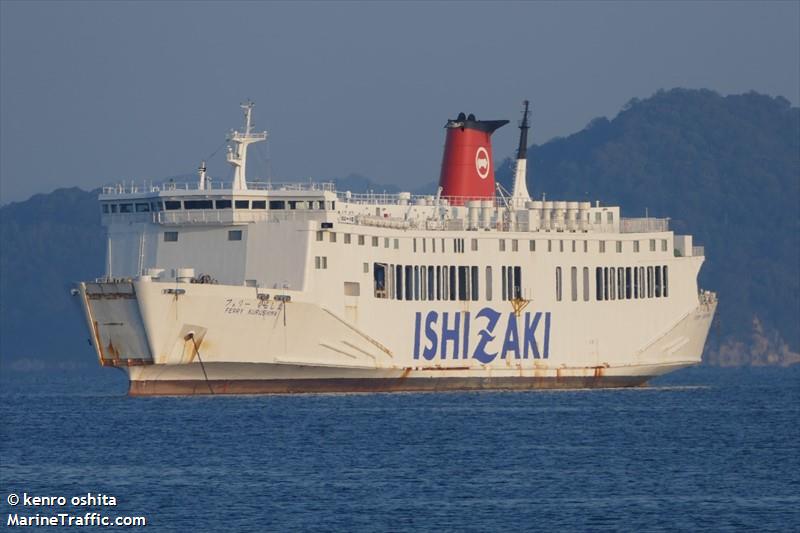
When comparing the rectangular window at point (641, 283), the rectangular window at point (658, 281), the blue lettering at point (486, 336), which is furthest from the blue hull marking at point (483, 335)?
the rectangular window at point (658, 281)

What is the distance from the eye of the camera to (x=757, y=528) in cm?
3397

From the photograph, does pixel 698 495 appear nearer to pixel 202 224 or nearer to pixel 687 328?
pixel 202 224

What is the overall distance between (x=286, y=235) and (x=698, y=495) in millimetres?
25918

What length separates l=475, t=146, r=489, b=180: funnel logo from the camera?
7400 centimetres

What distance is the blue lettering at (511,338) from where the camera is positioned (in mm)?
67500

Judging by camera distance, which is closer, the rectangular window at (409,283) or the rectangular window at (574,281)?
the rectangular window at (409,283)

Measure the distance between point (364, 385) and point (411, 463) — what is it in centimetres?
2087

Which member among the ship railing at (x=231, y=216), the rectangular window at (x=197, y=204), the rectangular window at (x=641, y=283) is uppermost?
the rectangular window at (x=197, y=204)

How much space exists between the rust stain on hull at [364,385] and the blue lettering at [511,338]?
3.33ft

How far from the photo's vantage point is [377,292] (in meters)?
64.1

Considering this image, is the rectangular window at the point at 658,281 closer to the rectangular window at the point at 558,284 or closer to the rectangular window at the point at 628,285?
the rectangular window at the point at 628,285

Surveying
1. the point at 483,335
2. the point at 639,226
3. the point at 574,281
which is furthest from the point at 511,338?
the point at 639,226

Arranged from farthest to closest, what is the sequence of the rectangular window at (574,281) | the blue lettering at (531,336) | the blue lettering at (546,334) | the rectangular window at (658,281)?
the rectangular window at (658,281) < the rectangular window at (574,281) < the blue lettering at (546,334) < the blue lettering at (531,336)

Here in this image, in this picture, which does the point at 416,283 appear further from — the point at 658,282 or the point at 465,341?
the point at 658,282
